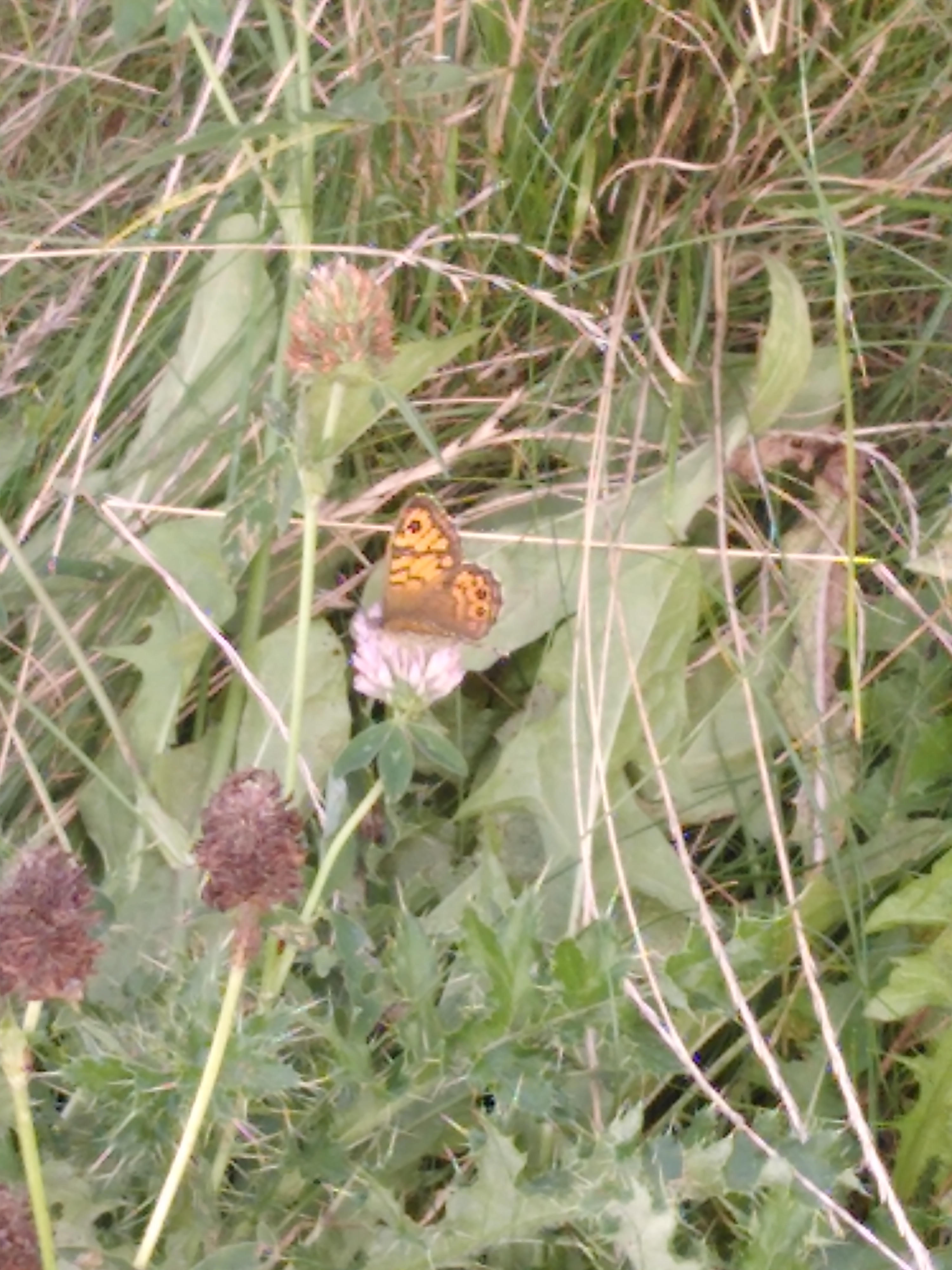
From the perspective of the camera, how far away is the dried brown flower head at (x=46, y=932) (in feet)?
3.18

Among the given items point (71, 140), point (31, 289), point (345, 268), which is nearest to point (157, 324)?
point (31, 289)

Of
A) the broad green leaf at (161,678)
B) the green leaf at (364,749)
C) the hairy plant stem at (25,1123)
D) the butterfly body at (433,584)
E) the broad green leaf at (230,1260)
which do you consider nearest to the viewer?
the hairy plant stem at (25,1123)

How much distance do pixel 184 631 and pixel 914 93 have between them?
971 millimetres

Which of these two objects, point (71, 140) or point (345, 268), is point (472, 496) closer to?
point (345, 268)

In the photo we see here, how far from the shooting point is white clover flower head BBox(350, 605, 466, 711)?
45.8 inches

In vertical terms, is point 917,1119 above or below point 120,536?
below

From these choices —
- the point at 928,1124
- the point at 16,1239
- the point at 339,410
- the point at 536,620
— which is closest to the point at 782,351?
the point at 536,620

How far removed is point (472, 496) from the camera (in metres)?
1.56

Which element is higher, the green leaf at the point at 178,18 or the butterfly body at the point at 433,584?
the green leaf at the point at 178,18

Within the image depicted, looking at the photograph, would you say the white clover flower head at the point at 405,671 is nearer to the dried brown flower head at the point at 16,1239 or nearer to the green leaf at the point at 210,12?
the dried brown flower head at the point at 16,1239

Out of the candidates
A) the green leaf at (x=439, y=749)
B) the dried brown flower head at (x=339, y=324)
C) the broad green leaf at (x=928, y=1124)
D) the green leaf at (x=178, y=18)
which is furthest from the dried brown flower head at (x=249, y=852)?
the green leaf at (x=178, y=18)

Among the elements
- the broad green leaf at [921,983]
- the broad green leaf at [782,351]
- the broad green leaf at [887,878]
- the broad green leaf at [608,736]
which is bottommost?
the broad green leaf at [921,983]

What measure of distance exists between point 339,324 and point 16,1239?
0.70 metres

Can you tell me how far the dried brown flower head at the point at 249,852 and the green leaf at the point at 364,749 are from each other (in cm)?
14
